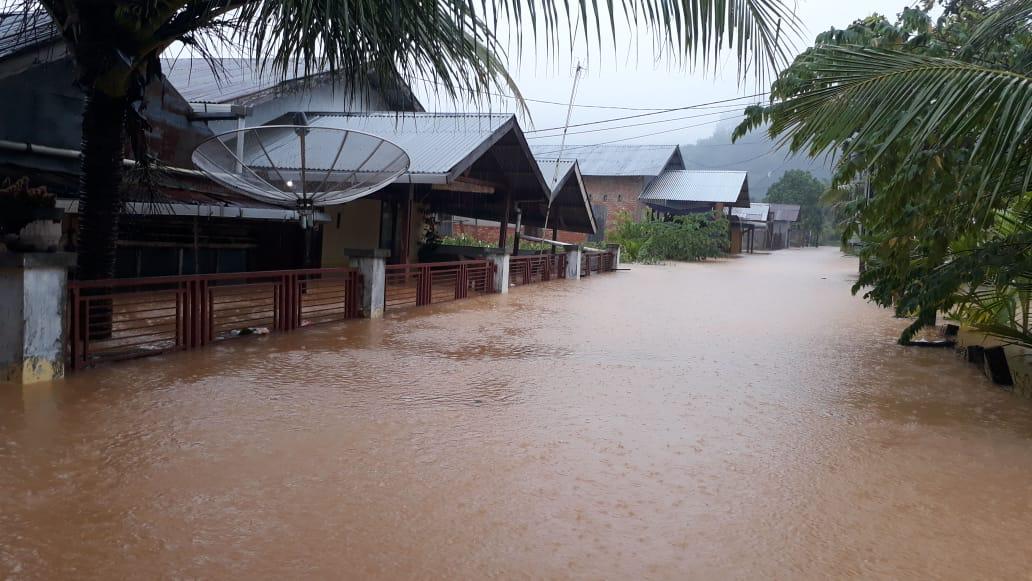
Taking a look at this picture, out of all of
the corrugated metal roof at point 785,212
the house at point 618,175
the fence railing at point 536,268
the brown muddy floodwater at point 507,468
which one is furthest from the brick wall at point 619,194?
the brown muddy floodwater at point 507,468

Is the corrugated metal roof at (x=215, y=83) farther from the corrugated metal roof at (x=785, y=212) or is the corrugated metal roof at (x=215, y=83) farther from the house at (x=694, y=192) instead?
the corrugated metal roof at (x=785, y=212)

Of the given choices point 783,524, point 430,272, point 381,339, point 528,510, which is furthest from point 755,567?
point 430,272

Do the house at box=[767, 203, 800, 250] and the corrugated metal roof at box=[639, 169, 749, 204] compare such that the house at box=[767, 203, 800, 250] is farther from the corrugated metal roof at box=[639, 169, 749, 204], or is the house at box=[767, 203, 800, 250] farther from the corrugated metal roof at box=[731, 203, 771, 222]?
the corrugated metal roof at box=[639, 169, 749, 204]

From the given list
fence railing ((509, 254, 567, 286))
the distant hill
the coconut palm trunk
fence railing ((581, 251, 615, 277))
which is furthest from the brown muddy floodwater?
the distant hill

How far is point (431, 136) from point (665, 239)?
61.9 feet

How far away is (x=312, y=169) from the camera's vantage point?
1224cm

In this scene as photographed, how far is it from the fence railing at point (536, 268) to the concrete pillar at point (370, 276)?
6.36 meters

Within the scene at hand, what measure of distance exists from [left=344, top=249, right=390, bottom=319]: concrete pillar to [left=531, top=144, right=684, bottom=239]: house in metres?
29.4

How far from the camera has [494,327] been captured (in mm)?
11086

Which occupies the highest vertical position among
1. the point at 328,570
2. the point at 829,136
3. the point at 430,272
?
the point at 829,136

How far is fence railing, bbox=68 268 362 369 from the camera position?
23.1 ft

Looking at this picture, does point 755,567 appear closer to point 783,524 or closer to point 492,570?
point 783,524

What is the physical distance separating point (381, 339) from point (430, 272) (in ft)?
12.9

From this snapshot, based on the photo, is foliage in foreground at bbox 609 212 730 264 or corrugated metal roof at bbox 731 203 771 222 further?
corrugated metal roof at bbox 731 203 771 222
